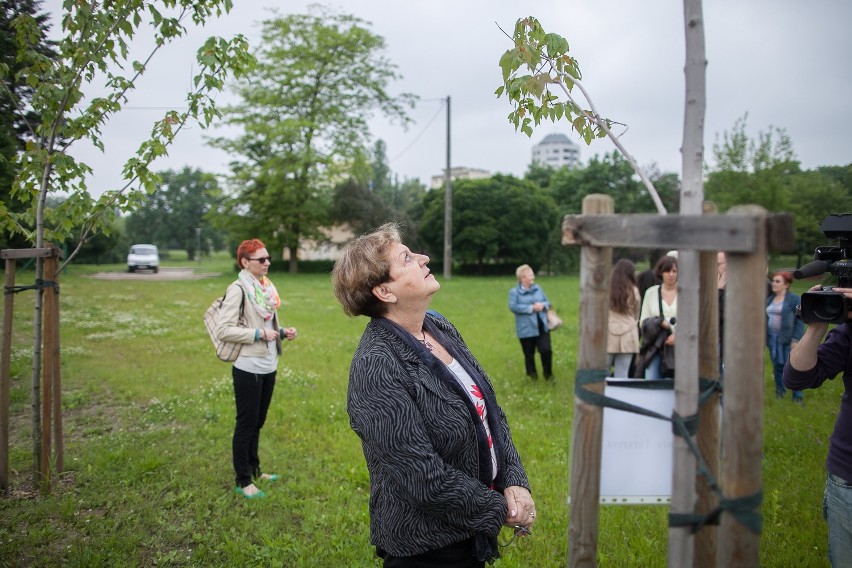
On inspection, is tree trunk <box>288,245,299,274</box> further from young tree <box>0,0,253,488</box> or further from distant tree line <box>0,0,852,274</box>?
young tree <box>0,0,253,488</box>

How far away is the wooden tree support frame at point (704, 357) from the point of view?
1.46 meters

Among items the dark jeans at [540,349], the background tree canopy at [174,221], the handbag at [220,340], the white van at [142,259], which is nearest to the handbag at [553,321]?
the dark jeans at [540,349]

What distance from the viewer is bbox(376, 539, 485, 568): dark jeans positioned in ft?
8.16

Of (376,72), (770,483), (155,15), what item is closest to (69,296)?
(155,15)

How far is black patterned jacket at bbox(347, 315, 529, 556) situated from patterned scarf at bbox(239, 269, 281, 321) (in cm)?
285

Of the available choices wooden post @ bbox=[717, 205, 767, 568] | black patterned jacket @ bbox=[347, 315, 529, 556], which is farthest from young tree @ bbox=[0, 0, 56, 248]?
wooden post @ bbox=[717, 205, 767, 568]

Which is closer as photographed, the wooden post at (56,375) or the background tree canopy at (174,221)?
the wooden post at (56,375)

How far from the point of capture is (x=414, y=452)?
7.41ft

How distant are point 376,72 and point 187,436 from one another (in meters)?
36.7

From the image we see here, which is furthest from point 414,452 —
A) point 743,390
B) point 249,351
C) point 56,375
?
point 56,375

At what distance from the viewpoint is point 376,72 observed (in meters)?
39.3

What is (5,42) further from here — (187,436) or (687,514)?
(687,514)

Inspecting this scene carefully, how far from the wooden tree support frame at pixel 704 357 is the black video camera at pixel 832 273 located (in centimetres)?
86

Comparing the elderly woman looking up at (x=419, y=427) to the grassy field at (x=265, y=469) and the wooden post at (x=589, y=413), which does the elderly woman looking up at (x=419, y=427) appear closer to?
the wooden post at (x=589, y=413)
